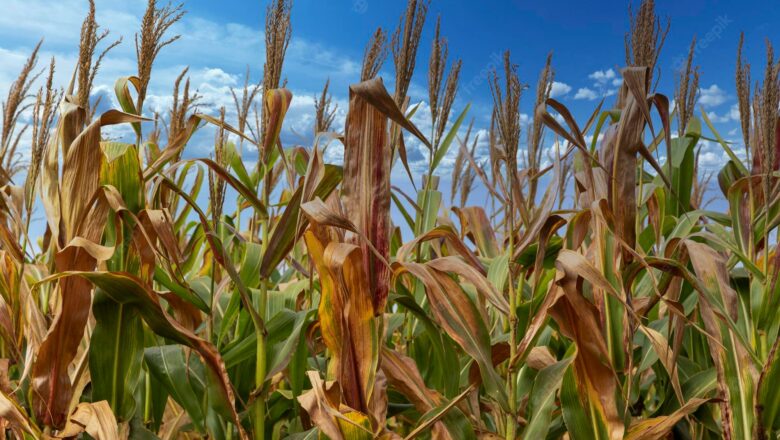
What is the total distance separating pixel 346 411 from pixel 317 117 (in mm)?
1128

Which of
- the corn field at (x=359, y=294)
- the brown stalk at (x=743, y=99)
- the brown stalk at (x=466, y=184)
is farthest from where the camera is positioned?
the brown stalk at (x=466, y=184)

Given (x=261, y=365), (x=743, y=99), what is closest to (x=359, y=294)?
(x=261, y=365)

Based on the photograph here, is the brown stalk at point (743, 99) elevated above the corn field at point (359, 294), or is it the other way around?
the brown stalk at point (743, 99)

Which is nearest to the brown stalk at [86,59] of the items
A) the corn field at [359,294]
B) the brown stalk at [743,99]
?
the corn field at [359,294]

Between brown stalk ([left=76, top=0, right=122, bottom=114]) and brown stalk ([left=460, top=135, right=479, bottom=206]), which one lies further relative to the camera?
brown stalk ([left=460, top=135, right=479, bottom=206])

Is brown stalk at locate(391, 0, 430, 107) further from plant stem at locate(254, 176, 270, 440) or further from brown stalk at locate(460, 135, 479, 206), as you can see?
brown stalk at locate(460, 135, 479, 206)

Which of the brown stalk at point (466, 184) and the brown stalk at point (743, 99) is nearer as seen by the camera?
Answer: the brown stalk at point (743, 99)

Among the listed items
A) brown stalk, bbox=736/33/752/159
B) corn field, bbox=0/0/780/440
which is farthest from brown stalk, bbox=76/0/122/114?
brown stalk, bbox=736/33/752/159

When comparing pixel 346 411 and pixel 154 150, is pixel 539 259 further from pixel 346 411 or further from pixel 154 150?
pixel 154 150

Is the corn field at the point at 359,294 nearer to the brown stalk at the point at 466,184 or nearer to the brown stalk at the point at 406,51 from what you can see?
the brown stalk at the point at 406,51

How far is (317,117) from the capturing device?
226 centimetres

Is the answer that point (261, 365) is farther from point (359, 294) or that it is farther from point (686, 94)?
point (686, 94)

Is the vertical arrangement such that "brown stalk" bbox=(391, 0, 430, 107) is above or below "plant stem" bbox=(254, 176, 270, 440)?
above

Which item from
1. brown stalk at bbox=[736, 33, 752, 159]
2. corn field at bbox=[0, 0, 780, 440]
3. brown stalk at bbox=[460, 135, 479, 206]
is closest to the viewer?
corn field at bbox=[0, 0, 780, 440]
